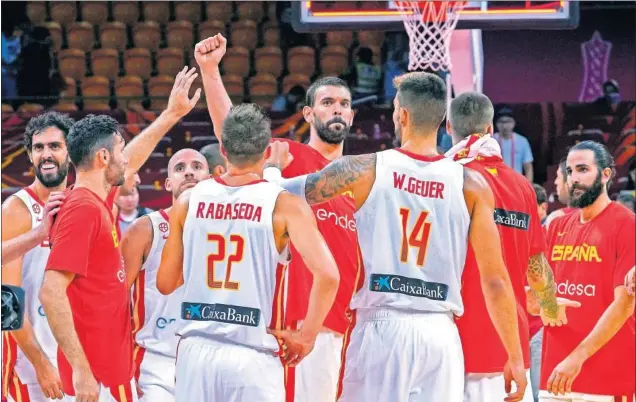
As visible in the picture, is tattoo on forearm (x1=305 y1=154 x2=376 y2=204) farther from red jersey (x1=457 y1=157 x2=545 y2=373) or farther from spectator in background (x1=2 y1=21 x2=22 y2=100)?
spectator in background (x1=2 y1=21 x2=22 y2=100)

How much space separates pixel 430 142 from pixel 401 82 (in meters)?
0.33

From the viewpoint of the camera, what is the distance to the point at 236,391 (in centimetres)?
493

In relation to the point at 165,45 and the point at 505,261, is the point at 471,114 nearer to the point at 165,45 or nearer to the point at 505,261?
the point at 505,261

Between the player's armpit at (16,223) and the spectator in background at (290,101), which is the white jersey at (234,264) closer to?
the player's armpit at (16,223)

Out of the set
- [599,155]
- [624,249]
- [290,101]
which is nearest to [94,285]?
[624,249]

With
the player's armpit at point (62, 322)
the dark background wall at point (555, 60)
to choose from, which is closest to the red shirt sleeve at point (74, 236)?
the player's armpit at point (62, 322)

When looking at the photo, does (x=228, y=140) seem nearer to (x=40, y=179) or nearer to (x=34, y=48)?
(x=40, y=179)

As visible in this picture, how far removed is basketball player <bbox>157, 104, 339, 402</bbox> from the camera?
4.97m

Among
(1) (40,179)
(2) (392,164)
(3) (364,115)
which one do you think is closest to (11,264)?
Answer: (1) (40,179)

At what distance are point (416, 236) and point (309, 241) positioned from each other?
52 cm

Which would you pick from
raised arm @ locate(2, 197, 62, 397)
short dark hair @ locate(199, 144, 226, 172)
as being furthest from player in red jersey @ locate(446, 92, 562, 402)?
short dark hair @ locate(199, 144, 226, 172)

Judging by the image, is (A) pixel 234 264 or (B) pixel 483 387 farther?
(B) pixel 483 387

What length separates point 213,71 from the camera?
666 centimetres

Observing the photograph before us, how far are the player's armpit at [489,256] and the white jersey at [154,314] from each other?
214 cm
